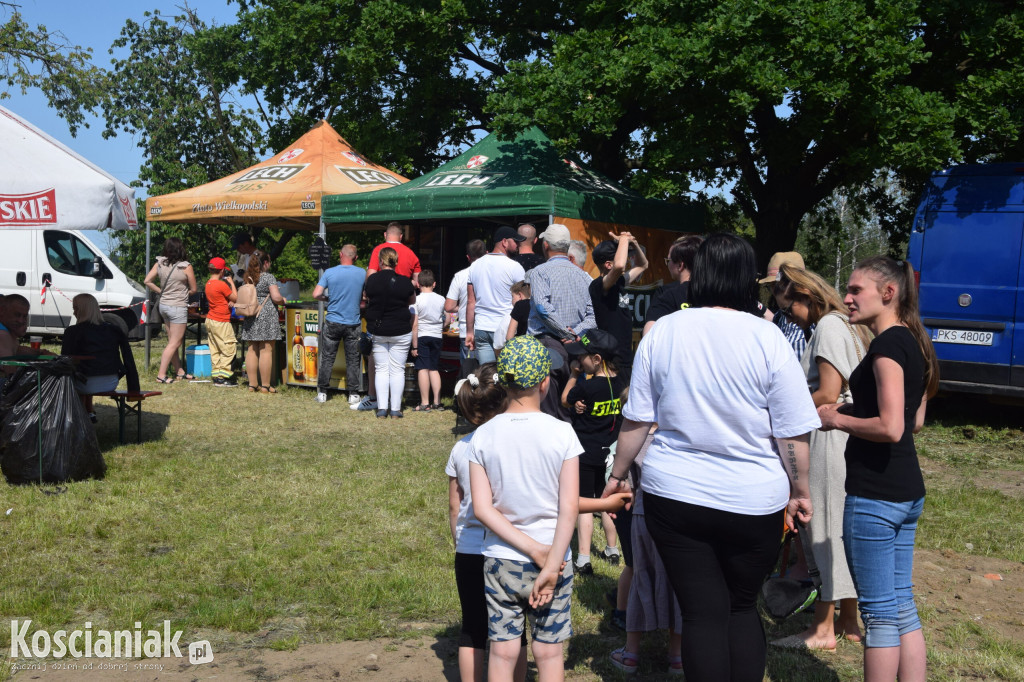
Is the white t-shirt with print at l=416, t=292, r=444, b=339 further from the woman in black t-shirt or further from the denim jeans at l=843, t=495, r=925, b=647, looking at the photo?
the denim jeans at l=843, t=495, r=925, b=647

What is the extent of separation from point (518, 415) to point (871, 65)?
31.5 ft

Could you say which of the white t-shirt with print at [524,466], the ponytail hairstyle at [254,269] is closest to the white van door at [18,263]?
the ponytail hairstyle at [254,269]

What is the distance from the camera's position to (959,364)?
9.46m

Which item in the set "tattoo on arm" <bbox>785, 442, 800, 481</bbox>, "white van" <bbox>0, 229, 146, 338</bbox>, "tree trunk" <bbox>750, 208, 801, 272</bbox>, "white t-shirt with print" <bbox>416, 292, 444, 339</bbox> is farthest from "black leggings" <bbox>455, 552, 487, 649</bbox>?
"white van" <bbox>0, 229, 146, 338</bbox>

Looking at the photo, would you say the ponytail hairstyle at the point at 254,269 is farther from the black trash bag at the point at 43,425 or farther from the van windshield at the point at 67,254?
the van windshield at the point at 67,254

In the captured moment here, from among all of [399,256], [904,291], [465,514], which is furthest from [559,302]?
[399,256]

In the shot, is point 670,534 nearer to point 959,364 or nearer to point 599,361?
point 599,361

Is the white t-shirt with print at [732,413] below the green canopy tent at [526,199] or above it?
below

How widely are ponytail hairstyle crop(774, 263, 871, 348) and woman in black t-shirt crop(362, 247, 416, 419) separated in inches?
243

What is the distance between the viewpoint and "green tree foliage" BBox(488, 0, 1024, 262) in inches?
417

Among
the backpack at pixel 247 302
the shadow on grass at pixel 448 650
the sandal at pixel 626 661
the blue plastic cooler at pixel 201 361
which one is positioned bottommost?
the shadow on grass at pixel 448 650

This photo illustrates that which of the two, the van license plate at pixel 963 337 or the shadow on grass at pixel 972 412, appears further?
the shadow on grass at pixel 972 412

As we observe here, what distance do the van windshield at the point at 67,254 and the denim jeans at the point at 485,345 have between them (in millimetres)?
11000

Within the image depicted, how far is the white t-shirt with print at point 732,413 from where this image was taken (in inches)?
107
